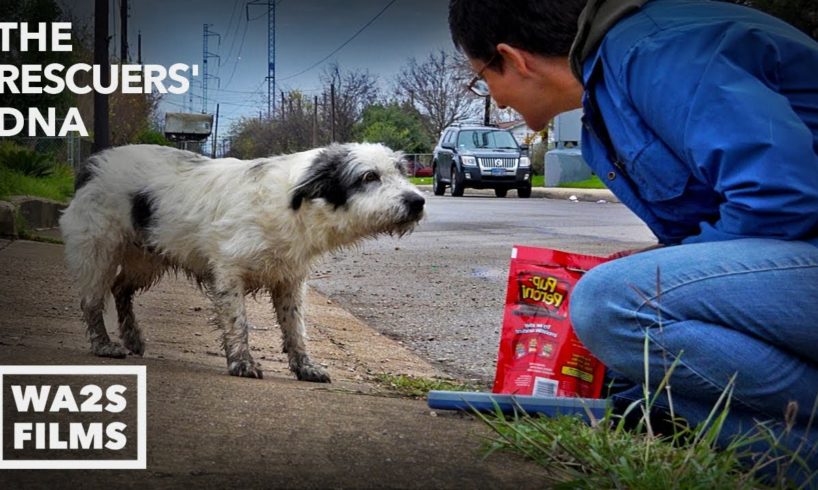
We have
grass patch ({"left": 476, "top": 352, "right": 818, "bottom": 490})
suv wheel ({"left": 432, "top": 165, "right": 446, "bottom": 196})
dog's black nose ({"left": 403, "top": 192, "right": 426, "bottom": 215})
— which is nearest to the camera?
grass patch ({"left": 476, "top": 352, "right": 818, "bottom": 490})

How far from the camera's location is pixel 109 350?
586cm

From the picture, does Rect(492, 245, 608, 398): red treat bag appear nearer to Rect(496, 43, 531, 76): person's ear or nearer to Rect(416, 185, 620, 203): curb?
Rect(496, 43, 531, 76): person's ear

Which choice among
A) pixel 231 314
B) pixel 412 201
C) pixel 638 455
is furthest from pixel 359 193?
pixel 638 455

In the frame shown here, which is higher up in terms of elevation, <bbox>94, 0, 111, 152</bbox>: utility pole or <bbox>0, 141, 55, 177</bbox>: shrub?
<bbox>94, 0, 111, 152</bbox>: utility pole

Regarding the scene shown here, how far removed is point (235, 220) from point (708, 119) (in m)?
3.35

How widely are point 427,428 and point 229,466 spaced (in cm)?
76

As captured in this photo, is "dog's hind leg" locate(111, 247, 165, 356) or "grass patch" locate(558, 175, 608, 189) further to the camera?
"grass patch" locate(558, 175, 608, 189)

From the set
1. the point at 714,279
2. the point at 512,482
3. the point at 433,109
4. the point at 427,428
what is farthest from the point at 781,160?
the point at 433,109

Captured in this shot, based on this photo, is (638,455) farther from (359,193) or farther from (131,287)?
(131,287)

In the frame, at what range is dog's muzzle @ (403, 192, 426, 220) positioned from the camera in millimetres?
5820

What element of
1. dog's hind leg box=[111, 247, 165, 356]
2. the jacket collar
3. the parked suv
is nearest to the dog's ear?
dog's hind leg box=[111, 247, 165, 356]

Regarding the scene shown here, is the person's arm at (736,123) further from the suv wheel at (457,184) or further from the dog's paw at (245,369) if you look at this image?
the suv wheel at (457,184)

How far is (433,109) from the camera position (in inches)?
1978

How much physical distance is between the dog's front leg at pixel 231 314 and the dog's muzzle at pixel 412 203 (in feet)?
3.11
